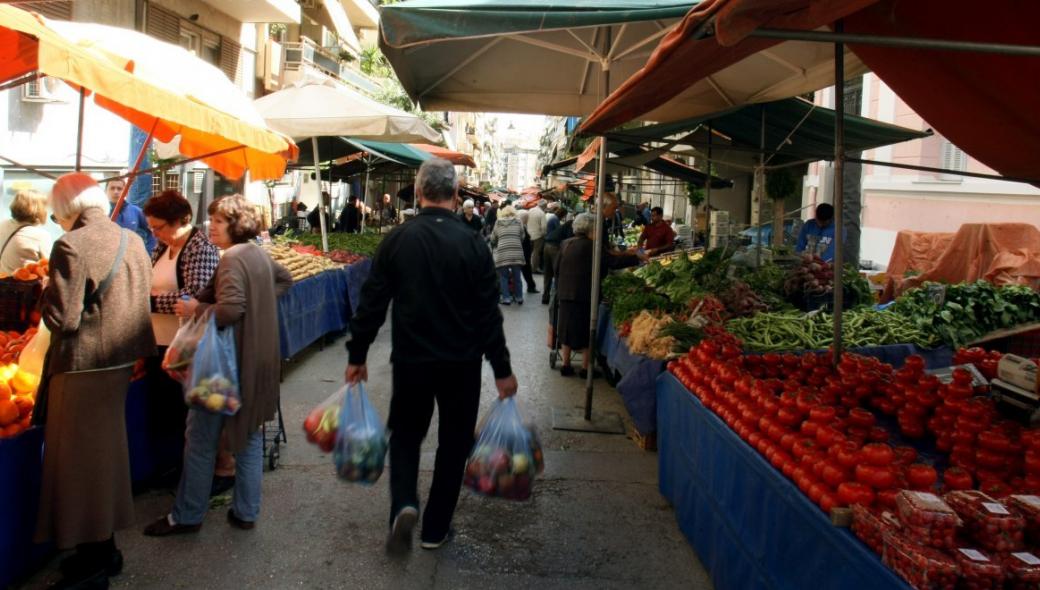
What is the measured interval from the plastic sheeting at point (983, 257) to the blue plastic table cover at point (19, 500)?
361 inches

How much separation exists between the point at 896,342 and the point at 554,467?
3234mm

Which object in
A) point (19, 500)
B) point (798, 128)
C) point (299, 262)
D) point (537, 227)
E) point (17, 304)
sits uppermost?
point (798, 128)

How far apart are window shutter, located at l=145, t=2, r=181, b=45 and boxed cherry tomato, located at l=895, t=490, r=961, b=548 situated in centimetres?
1499

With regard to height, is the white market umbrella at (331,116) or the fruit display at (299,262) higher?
the white market umbrella at (331,116)

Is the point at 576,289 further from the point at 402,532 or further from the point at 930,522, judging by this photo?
the point at 930,522

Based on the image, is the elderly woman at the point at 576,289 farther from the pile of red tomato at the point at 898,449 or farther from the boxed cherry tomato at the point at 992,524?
the boxed cherry tomato at the point at 992,524

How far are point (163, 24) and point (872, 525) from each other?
1618 cm

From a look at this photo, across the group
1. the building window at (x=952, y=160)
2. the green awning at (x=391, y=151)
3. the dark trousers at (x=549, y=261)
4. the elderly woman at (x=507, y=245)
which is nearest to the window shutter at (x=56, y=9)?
the green awning at (x=391, y=151)

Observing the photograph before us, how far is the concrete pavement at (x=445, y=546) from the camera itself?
420cm

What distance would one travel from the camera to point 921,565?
7.80 feet

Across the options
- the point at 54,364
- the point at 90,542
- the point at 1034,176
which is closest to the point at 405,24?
the point at 54,364

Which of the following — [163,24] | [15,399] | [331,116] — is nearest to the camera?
[15,399]

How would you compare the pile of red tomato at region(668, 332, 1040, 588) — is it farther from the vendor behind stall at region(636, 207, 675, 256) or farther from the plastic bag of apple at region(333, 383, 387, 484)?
the vendor behind stall at region(636, 207, 675, 256)

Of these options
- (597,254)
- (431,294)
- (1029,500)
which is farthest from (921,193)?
(1029,500)
